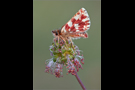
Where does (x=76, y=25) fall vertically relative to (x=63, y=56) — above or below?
above

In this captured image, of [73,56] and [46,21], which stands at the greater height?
[46,21]

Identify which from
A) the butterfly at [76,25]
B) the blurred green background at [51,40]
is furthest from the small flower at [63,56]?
the blurred green background at [51,40]

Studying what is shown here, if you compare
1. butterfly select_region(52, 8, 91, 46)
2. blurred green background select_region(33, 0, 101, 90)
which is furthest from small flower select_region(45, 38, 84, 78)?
blurred green background select_region(33, 0, 101, 90)

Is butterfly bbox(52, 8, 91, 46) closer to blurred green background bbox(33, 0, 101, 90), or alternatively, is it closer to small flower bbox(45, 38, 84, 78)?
small flower bbox(45, 38, 84, 78)

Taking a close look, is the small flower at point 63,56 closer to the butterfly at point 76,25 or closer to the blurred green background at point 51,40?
the butterfly at point 76,25

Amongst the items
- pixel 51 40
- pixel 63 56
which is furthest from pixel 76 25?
pixel 51 40

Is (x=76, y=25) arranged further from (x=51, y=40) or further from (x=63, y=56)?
(x=51, y=40)
